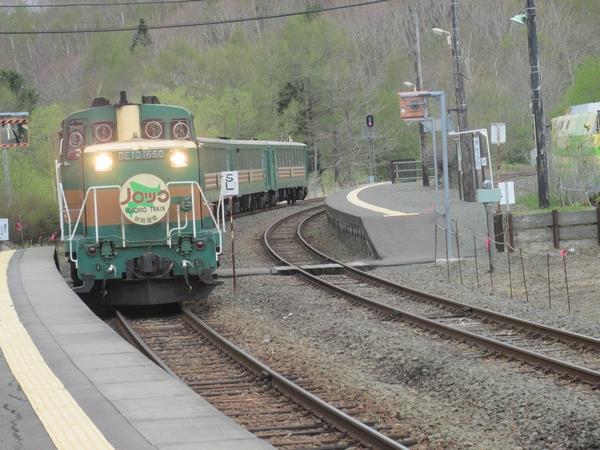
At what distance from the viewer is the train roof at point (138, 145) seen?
17391 mm

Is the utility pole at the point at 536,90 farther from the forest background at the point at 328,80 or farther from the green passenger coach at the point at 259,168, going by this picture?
the forest background at the point at 328,80

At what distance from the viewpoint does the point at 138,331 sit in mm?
16344

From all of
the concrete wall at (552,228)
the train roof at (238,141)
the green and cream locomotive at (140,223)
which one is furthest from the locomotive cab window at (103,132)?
the train roof at (238,141)

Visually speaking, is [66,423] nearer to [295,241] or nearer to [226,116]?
[295,241]

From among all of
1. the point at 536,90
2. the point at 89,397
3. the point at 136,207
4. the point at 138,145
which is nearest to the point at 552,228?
the point at 536,90

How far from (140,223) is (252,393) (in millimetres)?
6124

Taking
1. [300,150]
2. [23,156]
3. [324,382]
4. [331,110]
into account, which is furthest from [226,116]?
[324,382]

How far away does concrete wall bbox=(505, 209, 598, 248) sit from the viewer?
24.6 meters

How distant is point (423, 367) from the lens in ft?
41.8

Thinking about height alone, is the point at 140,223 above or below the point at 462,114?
below

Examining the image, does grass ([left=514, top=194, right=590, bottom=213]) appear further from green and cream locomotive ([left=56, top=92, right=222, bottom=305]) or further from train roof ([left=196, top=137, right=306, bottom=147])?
green and cream locomotive ([left=56, top=92, right=222, bottom=305])

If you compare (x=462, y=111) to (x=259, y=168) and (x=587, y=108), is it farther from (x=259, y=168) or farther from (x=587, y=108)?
(x=259, y=168)

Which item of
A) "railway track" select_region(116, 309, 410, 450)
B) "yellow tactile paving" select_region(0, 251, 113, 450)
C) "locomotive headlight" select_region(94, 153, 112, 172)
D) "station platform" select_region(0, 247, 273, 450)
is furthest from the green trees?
"yellow tactile paving" select_region(0, 251, 113, 450)

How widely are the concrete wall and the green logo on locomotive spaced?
10087 mm
